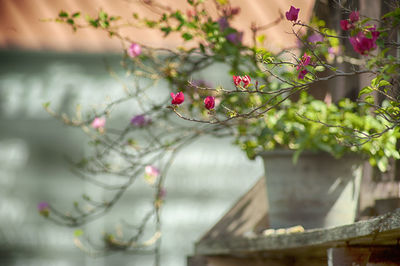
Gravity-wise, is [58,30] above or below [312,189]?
above

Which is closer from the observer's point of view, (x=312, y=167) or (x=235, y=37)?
(x=312, y=167)

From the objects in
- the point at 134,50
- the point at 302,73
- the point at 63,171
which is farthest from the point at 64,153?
the point at 302,73

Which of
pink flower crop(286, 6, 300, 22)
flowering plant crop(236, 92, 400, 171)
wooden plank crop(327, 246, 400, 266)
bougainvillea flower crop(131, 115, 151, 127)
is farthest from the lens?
bougainvillea flower crop(131, 115, 151, 127)

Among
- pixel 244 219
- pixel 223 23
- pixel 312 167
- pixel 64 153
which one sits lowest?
pixel 244 219

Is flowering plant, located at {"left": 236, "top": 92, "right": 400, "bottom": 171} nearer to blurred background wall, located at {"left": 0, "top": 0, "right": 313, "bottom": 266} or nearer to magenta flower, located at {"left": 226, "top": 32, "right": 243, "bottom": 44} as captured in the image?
magenta flower, located at {"left": 226, "top": 32, "right": 243, "bottom": 44}

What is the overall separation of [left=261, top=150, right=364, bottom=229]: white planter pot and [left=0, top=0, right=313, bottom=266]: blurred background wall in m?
2.09

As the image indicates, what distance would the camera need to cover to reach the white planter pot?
1897mm

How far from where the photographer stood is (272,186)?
2.00m

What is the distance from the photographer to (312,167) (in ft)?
6.40

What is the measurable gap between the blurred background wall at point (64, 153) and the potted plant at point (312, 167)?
205cm

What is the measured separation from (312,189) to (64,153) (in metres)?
2.54

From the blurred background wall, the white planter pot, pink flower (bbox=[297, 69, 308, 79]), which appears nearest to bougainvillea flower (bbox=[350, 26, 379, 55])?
pink flower (bbox=[297, 69, 308, 79])

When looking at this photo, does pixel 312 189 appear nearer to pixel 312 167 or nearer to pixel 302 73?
pixel 312 167

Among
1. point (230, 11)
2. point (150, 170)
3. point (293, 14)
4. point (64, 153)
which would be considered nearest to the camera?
point (293, 14)
